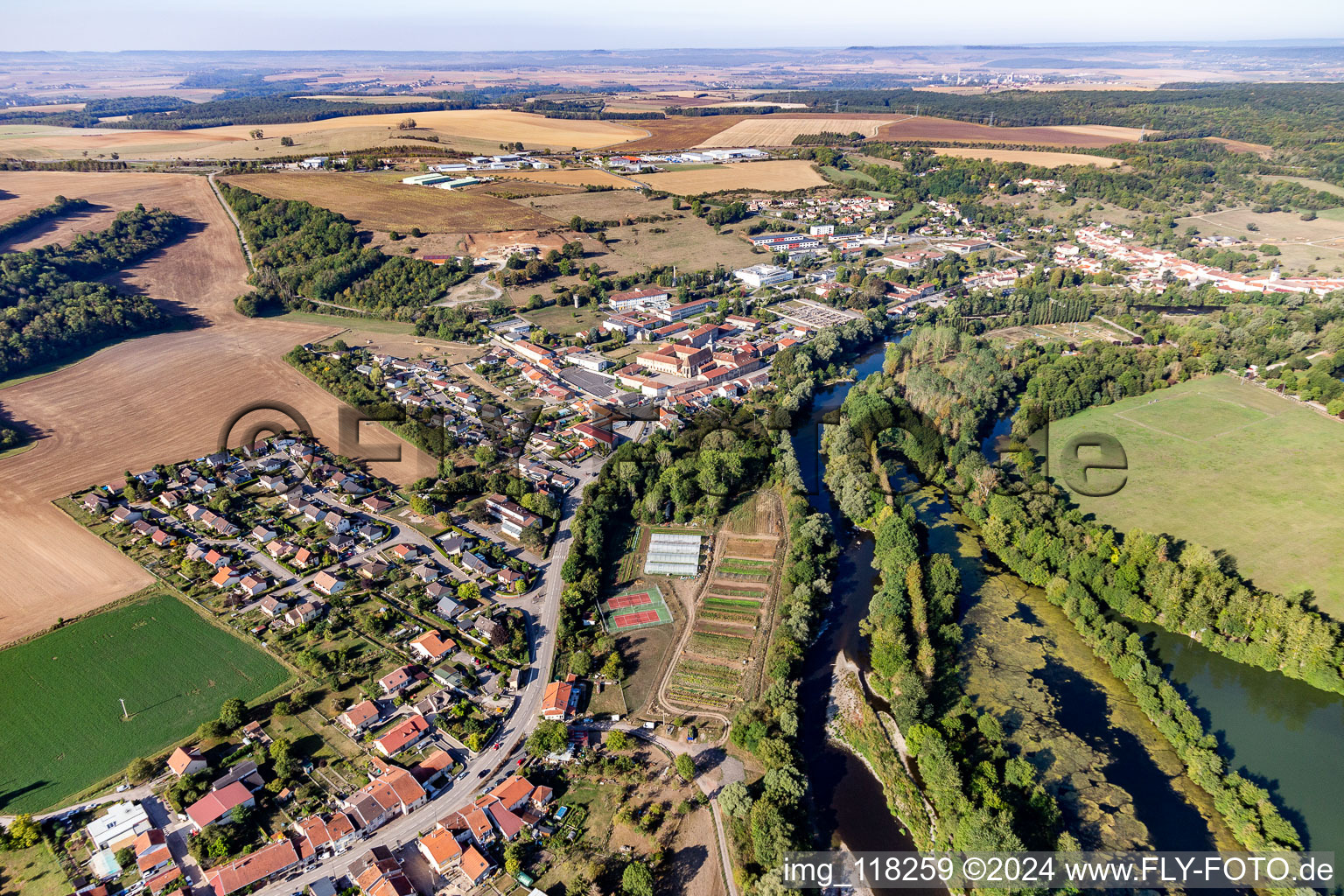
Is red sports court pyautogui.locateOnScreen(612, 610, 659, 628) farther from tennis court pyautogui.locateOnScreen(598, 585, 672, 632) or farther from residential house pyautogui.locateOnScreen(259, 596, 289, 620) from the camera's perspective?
residential house pyautogui.locateOnScreen(259, 596, 289, 620)

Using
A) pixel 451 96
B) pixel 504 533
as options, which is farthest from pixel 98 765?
pixel 451 96

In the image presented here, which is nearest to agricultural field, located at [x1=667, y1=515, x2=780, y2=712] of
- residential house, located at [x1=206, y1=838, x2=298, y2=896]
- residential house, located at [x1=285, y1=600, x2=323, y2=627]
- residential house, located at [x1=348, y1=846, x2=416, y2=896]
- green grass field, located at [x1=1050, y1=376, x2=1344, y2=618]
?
residential house, located at [x1=348, y1=846, x2=416, y2=896]

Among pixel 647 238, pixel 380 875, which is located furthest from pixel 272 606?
pixel 647 238

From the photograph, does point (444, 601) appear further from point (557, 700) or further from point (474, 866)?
point (474, 866)

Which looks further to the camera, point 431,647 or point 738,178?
point 738,178

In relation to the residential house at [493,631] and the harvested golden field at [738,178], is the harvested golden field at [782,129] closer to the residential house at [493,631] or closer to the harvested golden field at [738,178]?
the harvested golden field at [738,178]

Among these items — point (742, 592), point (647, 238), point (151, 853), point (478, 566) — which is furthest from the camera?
point (647, 238)
